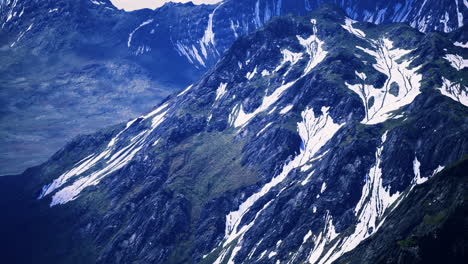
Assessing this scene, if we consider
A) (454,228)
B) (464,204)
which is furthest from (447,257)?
(464,204)

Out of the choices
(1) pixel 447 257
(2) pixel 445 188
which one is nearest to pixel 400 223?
(2) pixel 445 188

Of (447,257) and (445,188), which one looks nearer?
(447,257)

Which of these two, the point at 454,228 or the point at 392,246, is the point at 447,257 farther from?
the point at 392,246

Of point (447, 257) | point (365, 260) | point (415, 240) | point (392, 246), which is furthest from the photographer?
point (365, 260)

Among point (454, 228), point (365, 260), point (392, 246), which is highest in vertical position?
point (454, 228)

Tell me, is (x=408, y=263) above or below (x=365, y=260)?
above

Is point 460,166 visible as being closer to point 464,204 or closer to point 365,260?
point 464,204

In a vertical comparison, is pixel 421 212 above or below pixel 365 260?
above

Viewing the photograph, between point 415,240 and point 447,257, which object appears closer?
point 447,257

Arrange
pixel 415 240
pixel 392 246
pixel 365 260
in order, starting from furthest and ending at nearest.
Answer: pixel 365 260 < pixel 392 246 < pixel 415 240
